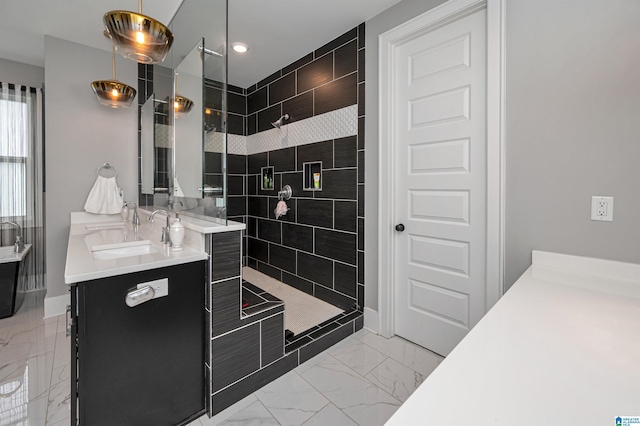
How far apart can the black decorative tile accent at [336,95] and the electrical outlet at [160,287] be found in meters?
1.93

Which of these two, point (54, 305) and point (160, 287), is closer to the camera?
point (160, 287)

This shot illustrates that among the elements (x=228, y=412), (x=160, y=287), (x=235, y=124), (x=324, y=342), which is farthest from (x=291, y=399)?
(x=235, y=124)

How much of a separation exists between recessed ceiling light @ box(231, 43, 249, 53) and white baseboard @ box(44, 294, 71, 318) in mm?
2817

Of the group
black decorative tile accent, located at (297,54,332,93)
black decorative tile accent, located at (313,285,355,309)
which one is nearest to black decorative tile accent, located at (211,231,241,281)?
black decorative tile accent, located at (313,285,355,309)

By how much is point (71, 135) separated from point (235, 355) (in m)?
2.70

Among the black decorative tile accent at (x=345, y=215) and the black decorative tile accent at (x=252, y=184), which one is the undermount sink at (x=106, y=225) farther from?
the black decorative tile accent at (x=345, y=215)

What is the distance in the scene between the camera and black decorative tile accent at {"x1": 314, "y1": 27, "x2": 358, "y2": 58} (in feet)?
8.12

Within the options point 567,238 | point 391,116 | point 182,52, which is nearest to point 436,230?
point 567,238

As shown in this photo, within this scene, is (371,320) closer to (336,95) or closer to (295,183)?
(295,183)

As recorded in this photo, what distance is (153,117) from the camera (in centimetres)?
269

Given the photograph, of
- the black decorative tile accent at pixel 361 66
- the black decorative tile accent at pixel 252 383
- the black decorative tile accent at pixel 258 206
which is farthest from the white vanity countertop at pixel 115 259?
the black decorative tile accent at pixel 361 66

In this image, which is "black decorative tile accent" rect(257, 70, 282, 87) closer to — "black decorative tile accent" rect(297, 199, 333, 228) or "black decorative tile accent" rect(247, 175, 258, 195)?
"black decorative tile accent" rect(247, 175, 258, 195)

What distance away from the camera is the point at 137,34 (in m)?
1.37

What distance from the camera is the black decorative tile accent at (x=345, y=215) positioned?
254cm
